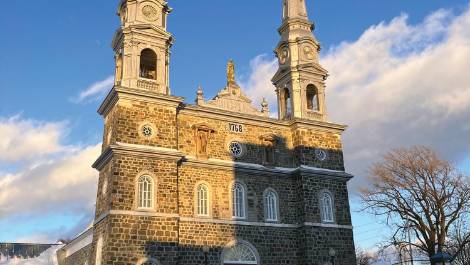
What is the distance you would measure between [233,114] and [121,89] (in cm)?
682

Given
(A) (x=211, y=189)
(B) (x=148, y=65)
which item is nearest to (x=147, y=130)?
(A) (x=211, y=189)

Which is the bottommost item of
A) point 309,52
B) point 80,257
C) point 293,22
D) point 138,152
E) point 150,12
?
point 80,257

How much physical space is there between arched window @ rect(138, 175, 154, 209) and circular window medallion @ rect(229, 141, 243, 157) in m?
5.68

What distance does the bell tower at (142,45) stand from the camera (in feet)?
92.6

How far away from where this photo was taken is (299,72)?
33.4 meters

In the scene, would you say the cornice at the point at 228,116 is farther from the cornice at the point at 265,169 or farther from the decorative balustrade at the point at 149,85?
the cornice at the point at 265,169

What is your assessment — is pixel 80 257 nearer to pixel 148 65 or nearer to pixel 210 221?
pixel 210 221

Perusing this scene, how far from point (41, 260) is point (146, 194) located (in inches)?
1064

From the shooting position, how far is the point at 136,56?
28531 millimetres

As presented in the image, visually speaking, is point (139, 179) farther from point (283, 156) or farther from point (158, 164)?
point (283, 156)

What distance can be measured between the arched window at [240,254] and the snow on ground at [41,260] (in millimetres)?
23484

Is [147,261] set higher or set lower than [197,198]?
lower

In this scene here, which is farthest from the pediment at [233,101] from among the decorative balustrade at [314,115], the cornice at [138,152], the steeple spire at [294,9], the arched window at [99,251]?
the arched window at [99,251]

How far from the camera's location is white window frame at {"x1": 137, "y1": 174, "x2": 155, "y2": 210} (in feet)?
84.0
